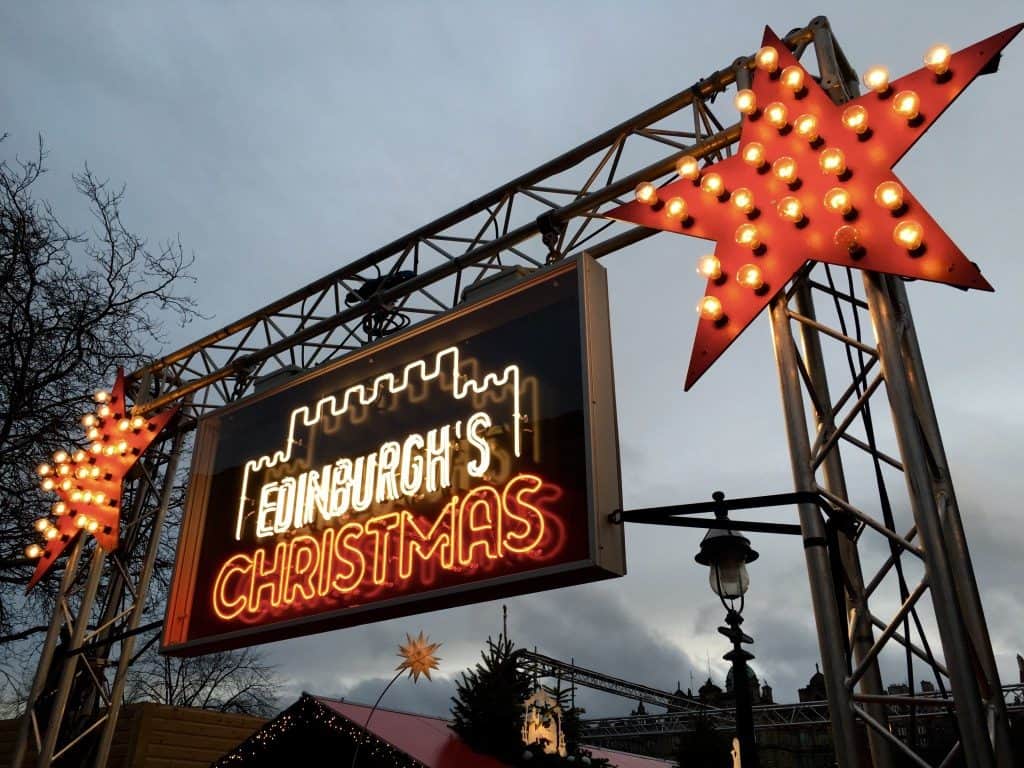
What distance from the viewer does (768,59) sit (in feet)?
21.1

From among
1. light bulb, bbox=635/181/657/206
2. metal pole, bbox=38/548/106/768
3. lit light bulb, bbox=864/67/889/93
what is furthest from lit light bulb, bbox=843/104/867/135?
metal pole, bbox=38/548/106/768

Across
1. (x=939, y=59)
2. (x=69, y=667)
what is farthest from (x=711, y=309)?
(x=69, y=667)

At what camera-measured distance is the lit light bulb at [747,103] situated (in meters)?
6.48

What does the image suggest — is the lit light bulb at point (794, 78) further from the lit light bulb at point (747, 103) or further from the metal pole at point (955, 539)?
the metal pole at point (955, 539)

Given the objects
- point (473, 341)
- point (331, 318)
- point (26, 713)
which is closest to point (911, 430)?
point (473, 341)

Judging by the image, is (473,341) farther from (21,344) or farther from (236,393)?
(21,344)

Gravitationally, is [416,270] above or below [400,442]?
above

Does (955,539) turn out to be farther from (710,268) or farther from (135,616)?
(135,616)

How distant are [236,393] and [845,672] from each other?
854 centimetres

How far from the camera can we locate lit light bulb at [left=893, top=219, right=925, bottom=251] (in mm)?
5238

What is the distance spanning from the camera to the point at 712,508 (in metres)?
5.96

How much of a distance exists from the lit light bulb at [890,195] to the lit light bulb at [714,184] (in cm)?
125

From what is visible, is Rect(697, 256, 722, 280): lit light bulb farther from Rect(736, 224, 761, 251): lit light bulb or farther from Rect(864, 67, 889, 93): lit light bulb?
Rect(864, 67, 889, 93): lit light bulb

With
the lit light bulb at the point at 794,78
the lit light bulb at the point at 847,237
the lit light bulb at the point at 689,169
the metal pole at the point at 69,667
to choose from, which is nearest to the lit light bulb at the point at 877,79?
the lit light bulb at the point at 794,78
